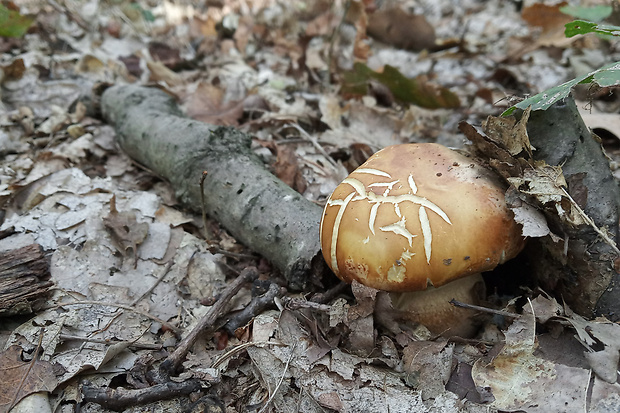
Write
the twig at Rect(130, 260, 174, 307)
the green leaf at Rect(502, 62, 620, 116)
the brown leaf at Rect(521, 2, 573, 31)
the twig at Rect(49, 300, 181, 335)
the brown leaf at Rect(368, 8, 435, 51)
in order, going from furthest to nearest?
the brown leaf at Rect(368, 8, 435, 51) < the brown leaf at Rect(521, 2, 573, 31) < the twig at Rect(130, 260, 174, 307) < the twig at Rect(49, 300, 181, 335) < the green leaf at Rect(502, 62, 620, 116)

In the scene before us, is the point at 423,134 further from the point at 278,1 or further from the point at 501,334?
the point at 278,1

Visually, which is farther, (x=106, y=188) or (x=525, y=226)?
(x=106, y=188)

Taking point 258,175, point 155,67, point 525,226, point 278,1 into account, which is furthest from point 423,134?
point 278,1

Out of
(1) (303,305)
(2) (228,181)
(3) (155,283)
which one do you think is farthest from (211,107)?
(1) (303,305)

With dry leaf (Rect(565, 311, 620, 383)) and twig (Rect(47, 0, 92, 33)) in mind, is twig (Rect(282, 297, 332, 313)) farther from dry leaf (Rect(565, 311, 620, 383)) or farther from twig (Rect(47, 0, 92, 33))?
twig (Rect(47, 0, 92, 33))

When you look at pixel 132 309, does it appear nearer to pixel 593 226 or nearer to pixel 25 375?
pixel 25 375

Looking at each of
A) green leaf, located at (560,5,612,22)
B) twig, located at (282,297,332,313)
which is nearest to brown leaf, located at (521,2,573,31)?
green leaf, located at (560,5,612,22)
